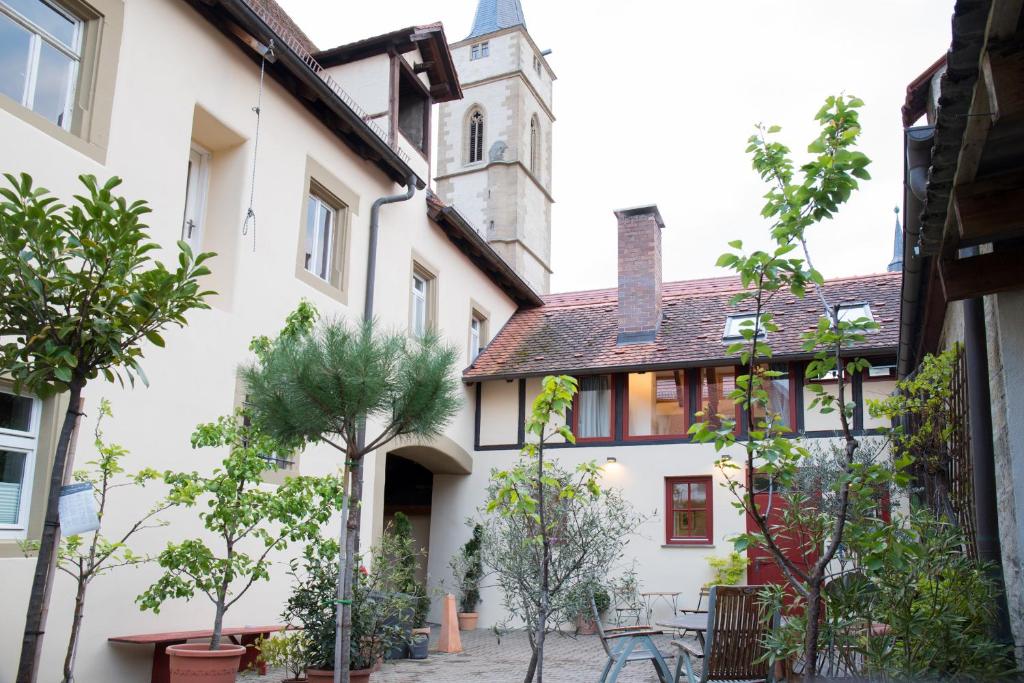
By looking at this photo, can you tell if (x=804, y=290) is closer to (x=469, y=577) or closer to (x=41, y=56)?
(x=41, y=56)

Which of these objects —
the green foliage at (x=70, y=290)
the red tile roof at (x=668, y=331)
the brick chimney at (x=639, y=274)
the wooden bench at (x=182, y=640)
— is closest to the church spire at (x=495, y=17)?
the brick chimney at (x=639, y=274)

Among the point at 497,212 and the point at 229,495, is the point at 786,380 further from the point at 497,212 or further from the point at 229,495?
the point at 497,212

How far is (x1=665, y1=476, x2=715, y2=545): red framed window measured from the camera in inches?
544

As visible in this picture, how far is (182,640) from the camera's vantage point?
7.73 meters

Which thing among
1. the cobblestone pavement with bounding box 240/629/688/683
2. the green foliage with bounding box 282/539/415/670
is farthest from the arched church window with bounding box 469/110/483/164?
the green foliage with bounding box 282/539/415/670

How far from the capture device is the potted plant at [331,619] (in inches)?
277

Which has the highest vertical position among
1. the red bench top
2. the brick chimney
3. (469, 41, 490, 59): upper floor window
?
(469, 41, 490, 59): upper floor window

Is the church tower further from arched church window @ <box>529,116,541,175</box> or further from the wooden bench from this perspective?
the wooden bench

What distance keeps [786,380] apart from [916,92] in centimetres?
702

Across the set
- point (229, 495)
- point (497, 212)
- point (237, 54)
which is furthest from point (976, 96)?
point (497, 212)

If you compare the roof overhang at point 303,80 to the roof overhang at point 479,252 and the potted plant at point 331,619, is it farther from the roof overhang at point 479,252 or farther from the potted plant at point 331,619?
the potted plant at point 331,619

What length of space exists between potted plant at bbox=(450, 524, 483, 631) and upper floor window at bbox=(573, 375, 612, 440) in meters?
2.27

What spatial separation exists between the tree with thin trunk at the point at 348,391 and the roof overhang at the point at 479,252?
7766mm

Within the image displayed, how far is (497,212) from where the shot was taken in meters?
31.3
